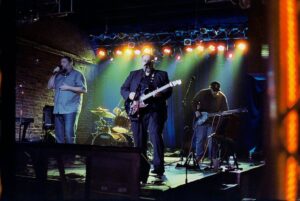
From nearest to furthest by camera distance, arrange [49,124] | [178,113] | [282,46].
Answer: [282,46] → [49,124] → [178,113]

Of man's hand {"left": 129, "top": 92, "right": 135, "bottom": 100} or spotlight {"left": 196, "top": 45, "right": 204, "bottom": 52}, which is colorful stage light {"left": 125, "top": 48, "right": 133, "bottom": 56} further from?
man's hand {"left": 129, "top": 92, "right": 135, "bottom": 100}

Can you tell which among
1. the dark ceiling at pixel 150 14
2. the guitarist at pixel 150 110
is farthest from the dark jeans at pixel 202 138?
the dark ceiling at pixel 150 14

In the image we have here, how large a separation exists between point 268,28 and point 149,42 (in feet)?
37.4

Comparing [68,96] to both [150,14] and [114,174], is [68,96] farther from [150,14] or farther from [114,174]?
[150,14]

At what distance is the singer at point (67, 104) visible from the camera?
21.5 feet

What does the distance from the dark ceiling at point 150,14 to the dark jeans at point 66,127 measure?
482 cm

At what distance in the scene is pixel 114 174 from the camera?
4199mm

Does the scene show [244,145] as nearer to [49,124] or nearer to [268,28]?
[49,124]

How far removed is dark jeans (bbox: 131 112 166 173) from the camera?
5477 mm

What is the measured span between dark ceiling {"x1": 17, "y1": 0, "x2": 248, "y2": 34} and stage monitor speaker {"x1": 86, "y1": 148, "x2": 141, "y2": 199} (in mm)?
7158

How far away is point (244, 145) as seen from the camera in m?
12.8

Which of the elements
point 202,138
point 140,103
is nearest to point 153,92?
point 140,103

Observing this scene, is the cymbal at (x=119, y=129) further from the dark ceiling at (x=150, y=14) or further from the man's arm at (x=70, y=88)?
the dark ceiling at (x=150, y=14)

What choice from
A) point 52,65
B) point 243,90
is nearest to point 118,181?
point 52,65
